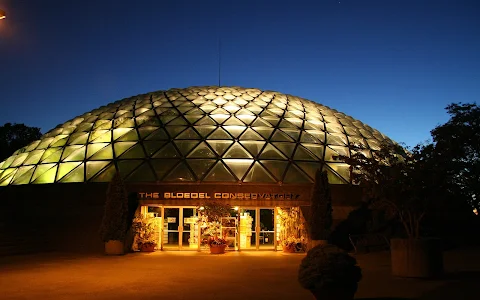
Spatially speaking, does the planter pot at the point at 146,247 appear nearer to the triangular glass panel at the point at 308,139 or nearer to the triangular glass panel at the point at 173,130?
the triangular glass panel at the point at 173,130

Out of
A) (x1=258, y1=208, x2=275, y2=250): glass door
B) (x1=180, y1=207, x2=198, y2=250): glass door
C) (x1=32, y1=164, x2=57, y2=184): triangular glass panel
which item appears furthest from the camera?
(x1=32, y1=164, x2=57, y2=184): triangular glass panel

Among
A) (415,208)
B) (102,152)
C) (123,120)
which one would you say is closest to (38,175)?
(102,152)

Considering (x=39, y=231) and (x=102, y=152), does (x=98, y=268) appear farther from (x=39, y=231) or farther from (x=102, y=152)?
(x=102, y=152)

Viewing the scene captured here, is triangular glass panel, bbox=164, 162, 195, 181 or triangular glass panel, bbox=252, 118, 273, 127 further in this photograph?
triangular glass panel, bbox=252, 118, 273, 127

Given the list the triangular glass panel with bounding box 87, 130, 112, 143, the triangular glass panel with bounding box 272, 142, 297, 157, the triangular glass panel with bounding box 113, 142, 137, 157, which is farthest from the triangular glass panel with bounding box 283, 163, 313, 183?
the triangular glass panel with bounding box 87, 130, 112, 143

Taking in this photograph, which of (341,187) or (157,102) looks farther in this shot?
(157,102)

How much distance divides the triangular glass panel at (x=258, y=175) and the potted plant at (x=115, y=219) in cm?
673

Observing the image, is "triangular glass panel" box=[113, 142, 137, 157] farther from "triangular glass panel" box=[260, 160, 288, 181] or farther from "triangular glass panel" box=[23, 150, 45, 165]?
"triangular glass panel" box=[260, 160, 288, 181]

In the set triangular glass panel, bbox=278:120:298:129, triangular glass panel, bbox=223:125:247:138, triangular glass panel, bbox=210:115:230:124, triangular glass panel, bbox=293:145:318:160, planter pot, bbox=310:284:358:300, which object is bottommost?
planter pot, bbox=310:284:358:300

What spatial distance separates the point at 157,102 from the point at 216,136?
778cm

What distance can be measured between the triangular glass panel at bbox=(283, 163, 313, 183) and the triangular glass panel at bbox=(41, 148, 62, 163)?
14605 mm

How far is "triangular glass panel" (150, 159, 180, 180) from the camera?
84.5 ft

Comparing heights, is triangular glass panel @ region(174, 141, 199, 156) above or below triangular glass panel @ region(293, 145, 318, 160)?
above

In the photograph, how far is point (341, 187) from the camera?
86.4ft
